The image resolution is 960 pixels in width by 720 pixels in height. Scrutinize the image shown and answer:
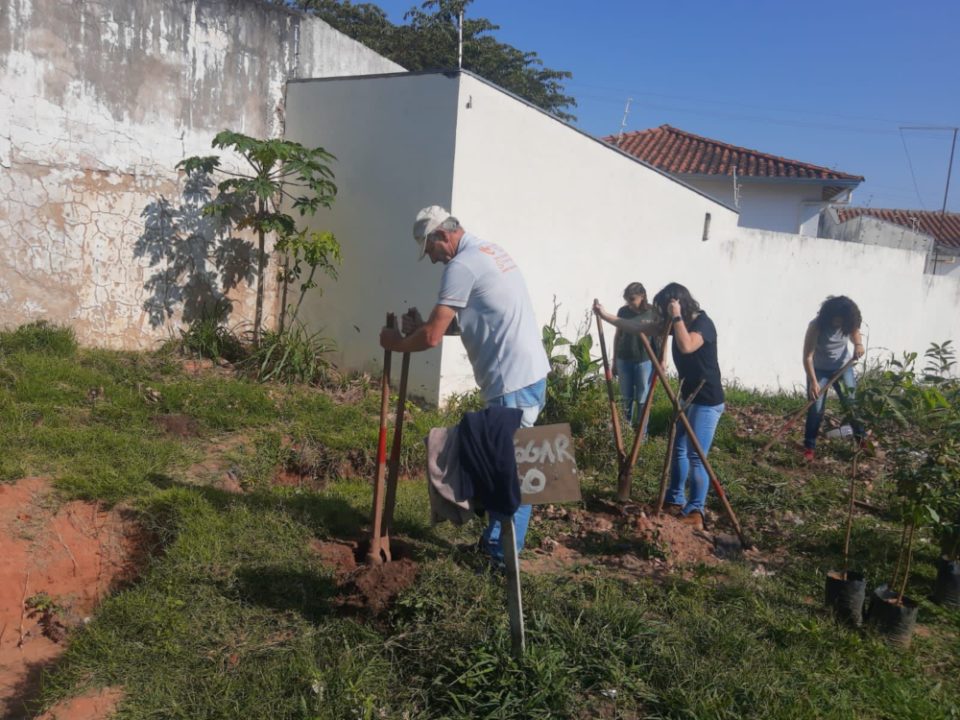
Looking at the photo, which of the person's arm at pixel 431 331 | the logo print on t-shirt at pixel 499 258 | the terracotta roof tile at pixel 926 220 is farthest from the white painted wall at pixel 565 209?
the terracotta roof tile at pixel 926 220

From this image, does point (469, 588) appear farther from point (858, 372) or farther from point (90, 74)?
point (858, 372)

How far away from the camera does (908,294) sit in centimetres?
1380

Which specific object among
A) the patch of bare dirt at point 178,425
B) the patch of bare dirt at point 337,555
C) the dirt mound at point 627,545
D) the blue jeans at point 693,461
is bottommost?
the patch of bare dirt at point 337,555

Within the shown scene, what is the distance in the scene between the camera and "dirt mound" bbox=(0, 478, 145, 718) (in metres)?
4.06

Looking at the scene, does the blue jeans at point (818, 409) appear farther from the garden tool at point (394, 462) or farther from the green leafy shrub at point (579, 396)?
the garden tool at point (394, 462)

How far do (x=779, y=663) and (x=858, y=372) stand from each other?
405 inches

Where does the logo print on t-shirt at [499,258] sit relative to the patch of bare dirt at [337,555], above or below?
above

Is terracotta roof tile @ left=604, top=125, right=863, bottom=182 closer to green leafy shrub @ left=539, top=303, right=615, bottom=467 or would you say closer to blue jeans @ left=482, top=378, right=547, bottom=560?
green leafy shrub @ left=539, top=303, right=615, bottom=467

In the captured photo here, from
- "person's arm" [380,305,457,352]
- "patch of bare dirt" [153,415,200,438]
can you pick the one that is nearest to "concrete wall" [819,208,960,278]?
"patch of bare dirt" [153,415,200,438]

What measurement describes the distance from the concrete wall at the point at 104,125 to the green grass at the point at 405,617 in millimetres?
1301

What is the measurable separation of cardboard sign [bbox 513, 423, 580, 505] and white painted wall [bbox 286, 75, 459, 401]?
3896 millimetres

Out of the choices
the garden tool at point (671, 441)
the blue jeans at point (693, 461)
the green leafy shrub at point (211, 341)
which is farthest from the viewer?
the green leafy shrub at point (211, 341)

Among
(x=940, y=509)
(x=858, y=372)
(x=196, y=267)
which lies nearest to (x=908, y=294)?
(x=858, y=372)

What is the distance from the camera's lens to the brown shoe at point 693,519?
16.8 ft
